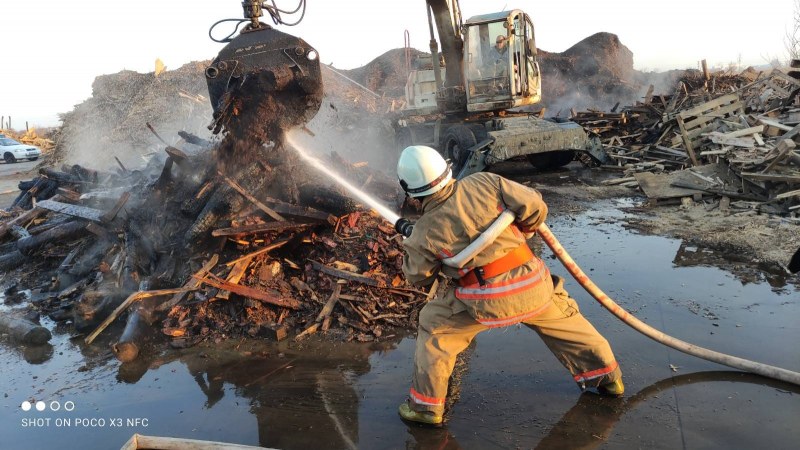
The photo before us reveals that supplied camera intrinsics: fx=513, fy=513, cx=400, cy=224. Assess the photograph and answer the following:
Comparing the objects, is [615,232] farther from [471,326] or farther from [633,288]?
[471,326]

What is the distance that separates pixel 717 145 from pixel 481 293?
10.7m

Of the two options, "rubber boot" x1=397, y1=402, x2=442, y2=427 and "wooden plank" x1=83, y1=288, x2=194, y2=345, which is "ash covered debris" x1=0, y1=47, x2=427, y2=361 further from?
"rubber boot" x1=397, y1=402, x2=442, y2=427

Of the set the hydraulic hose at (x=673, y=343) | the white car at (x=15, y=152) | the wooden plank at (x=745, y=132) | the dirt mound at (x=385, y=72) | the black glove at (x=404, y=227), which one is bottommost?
the hydraulic hose at (x=673, y=343)

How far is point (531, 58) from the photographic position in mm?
12594

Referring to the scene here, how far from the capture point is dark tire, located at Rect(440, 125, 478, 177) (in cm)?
1319

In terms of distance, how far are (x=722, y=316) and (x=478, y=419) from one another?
3.02m

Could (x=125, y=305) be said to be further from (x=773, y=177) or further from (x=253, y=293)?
(x=773, y=177)

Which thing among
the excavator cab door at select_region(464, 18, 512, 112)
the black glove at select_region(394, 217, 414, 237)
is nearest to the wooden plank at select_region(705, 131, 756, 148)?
the excavator cab door at select_region(464, 18, 512, 112)

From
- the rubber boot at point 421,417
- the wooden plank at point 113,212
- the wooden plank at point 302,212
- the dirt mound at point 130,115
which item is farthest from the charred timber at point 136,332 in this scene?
the dirt mound at point 130,115

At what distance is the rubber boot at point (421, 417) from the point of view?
3.78m

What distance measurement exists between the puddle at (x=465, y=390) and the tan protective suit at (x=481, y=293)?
1.35 feet

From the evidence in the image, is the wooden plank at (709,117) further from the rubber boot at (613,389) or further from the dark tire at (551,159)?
the rubber boot at (613,389)

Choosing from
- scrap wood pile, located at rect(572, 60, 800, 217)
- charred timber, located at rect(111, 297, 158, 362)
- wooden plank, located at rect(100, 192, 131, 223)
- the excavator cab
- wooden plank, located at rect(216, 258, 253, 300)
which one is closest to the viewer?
charred timber, located at rect(111, 297, 158, 362)

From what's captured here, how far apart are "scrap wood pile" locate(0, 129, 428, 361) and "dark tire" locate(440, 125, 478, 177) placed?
563cm
